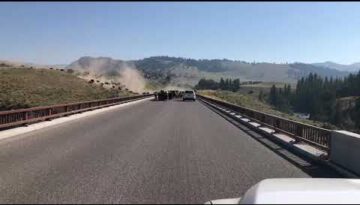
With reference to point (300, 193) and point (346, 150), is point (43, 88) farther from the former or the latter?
point (300, 193)

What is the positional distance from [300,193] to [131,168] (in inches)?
288

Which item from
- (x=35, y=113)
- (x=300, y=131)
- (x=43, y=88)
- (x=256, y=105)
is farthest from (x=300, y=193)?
(x=43, y=88)

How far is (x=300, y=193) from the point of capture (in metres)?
4.86

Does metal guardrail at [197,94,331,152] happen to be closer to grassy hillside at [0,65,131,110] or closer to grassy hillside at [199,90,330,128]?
grassy hillside at [199,90,330,128]

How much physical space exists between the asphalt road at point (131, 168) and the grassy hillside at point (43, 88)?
53.6 metres

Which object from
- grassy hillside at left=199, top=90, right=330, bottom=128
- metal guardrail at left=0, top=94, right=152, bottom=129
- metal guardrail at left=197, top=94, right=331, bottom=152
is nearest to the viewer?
metal guardrail at left=197, top=94, right=331, bottom=152

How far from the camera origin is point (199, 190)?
29.8 ft

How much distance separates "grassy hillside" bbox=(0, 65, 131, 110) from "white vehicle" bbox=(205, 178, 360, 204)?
65836 millimetres

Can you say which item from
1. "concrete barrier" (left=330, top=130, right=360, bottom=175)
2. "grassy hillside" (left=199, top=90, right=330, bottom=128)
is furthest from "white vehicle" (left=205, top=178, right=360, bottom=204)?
"grassy hillside" (left=199, top=90, right=330, bottom=128)

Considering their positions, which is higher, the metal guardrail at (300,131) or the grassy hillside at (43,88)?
the metal guardrail at (300,131)

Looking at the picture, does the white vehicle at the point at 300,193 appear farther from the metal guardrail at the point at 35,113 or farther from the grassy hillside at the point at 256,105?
the grassy hillside at the point at 256,105

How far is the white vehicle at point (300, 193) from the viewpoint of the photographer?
4.62 m

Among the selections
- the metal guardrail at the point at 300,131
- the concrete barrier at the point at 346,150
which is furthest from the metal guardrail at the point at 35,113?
the concrete barrier at the point at 346,150

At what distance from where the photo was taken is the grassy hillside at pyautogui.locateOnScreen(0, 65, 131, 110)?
81725 millimetres
